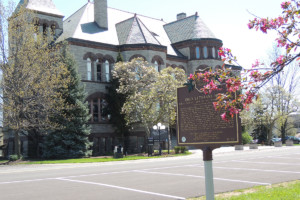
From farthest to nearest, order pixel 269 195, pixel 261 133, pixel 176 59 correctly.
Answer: pixel 261 133
pixel 176 59
pixel 269 195

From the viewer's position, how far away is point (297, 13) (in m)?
4.47

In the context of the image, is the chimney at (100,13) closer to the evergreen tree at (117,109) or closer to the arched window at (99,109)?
the evergreen tree at (117,109)

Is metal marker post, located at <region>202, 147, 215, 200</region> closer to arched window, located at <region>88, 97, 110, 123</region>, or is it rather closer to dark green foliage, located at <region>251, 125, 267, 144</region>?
arched window, located at <region>88, 97, 110, 123</region>

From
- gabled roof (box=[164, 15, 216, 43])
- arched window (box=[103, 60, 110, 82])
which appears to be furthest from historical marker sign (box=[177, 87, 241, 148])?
gabled roof (box=[164, 15, 216, 43])

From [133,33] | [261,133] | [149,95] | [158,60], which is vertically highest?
[133,33]

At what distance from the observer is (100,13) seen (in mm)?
40750

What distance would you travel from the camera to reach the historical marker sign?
5840mm

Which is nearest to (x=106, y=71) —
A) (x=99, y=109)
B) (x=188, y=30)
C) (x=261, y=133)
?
(x=99, y=109)

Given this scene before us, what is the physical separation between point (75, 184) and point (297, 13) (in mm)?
9974

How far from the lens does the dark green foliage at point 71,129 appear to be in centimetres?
2986

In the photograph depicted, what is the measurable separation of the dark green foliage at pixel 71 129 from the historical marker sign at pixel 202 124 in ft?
78.1

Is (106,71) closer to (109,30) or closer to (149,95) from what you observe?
(109,30)

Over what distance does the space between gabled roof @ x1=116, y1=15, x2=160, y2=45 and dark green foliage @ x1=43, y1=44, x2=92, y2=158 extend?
9315mm

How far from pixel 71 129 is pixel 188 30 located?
960 inches
